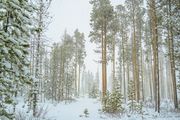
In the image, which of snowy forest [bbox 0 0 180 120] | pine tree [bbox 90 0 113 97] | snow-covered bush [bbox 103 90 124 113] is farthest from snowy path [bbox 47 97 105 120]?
pine tree [bbox 90 0 113 97]

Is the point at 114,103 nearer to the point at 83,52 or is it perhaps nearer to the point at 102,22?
the point at 102,22

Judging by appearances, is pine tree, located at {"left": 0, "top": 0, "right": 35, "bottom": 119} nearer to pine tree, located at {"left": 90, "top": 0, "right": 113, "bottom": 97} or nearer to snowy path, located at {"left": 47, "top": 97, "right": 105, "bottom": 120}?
snowy path, located at {"left": 47, "top": 97, "right": 105, "bottom": 120}

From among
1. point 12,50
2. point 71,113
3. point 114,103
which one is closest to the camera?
point 12,50

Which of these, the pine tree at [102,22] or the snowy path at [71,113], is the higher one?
the pine tree at [102,22]

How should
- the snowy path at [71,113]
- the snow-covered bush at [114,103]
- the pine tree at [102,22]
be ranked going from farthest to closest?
the pine tree at [102,22]
the snow-covered bush at [114,103]
the snowy path at [71,113]

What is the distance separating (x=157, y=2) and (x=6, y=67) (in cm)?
1886

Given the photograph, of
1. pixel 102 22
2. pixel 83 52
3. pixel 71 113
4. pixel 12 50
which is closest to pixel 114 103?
pixel 71 113

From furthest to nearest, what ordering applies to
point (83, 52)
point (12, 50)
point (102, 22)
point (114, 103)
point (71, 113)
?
point (83, 52), point (102, 22), point (71, 113), point (114, 103), point (12, 50)

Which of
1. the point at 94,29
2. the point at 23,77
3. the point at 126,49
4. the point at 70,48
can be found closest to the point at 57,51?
the point at 70,48

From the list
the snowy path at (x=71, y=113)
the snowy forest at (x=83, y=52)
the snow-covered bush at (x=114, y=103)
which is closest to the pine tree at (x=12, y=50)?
the snowy forest at (x=83, y=52)

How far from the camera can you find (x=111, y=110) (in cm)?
1992

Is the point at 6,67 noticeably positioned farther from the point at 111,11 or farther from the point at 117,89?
the point at 111,11

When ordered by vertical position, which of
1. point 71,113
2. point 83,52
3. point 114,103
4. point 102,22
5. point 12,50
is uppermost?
point 102,22

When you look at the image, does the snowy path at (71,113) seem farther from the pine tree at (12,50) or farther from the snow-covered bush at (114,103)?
the pine tree at (12,50)
